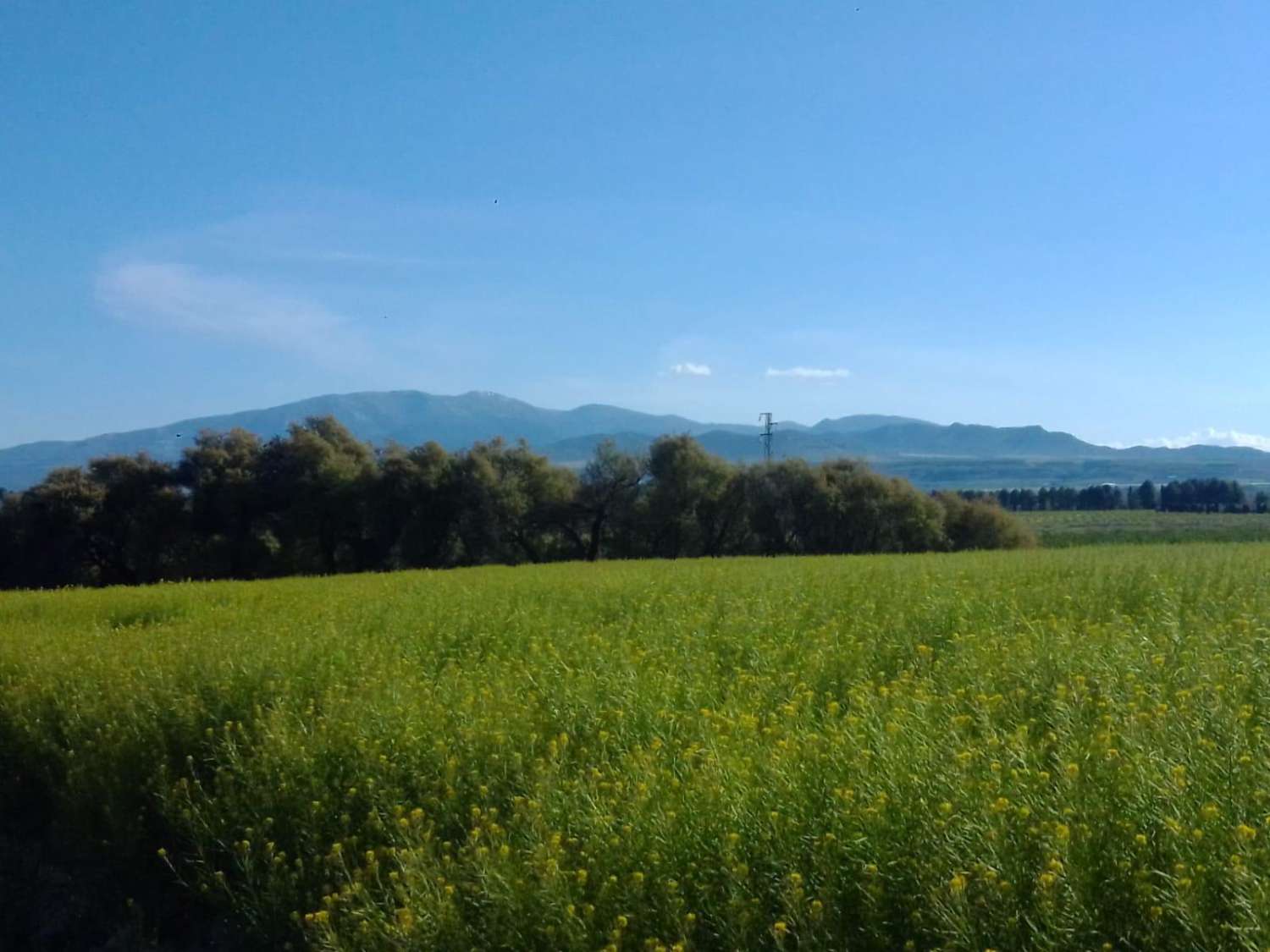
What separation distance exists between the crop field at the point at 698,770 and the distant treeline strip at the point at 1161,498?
44.8 m

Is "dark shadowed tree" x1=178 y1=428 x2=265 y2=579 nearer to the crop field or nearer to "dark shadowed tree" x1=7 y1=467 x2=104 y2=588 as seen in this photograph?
"dark shadowed tree" x1=7 y1=467 x2=104 y2=588

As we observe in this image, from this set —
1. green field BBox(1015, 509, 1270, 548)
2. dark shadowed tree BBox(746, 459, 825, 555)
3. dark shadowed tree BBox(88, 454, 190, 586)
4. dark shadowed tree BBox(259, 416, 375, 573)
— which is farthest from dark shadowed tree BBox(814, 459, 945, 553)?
dark shadowed tree BBox(88, 454, 190, 586)

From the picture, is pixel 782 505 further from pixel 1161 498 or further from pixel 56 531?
pixel 56 531

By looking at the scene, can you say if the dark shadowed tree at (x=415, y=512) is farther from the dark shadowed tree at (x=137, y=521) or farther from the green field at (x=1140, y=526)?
the green field at (x=1140, y=526)

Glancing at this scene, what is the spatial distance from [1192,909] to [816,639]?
18.0ft

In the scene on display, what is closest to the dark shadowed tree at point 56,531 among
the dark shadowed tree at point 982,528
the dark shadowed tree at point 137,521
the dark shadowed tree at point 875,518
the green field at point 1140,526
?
the dark shadowed tree at point 137,521

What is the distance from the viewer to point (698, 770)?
5.54 meters

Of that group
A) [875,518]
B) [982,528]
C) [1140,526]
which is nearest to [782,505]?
[875,518]

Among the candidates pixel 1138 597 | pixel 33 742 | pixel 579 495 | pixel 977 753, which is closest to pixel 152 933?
pixel 33 742

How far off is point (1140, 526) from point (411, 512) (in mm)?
34961

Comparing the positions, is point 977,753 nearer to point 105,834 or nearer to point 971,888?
point 971,888

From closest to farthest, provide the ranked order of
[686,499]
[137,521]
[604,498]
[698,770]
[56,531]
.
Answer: [698,770]
[56,531]
[137,521]
[686,499]
[604,498]

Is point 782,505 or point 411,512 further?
point 782,505

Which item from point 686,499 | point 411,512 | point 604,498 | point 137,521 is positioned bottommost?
point 137,521
